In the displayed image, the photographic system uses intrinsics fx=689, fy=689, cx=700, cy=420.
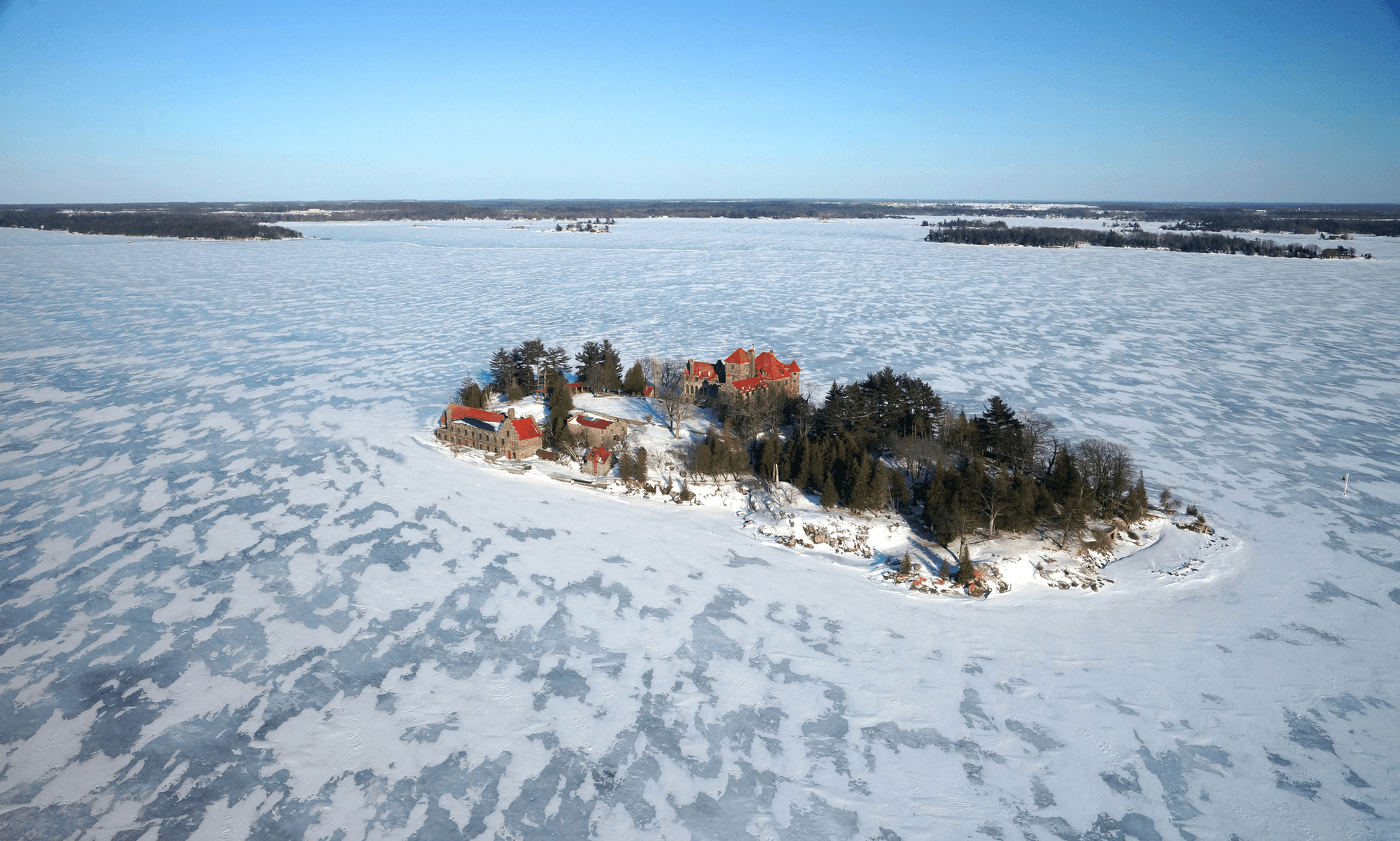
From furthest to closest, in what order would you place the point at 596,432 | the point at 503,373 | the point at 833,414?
1. the point at 503,373
2. the point at 596,432
3. the point at 833,414

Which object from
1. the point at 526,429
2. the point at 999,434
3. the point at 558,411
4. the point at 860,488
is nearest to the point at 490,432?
the point at 526,429

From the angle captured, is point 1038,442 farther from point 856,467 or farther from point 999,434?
point 856,467

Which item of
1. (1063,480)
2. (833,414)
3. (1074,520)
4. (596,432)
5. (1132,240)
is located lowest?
(1074,520)

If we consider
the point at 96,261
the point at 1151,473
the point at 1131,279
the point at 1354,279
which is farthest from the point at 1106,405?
the point at 96,261

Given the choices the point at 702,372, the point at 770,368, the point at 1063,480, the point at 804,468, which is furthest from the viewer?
the point at 702,372

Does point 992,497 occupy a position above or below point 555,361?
below

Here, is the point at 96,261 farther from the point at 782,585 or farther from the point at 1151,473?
the point at 1151,473

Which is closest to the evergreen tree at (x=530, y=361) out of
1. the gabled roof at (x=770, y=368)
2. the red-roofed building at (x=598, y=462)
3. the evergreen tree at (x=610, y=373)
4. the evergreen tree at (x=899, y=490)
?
the evergreen tree at (x=610, y=373)

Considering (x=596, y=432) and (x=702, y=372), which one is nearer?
(x=596, y=432)
